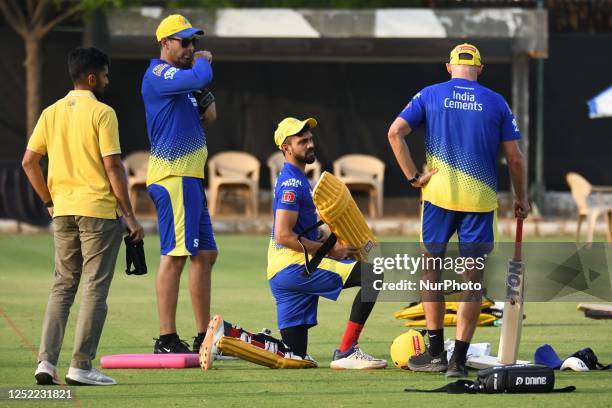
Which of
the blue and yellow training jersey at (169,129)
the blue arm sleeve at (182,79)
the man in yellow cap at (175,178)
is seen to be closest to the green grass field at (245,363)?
the man in yellow cap at (175,178)

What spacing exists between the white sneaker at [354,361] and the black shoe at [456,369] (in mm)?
580

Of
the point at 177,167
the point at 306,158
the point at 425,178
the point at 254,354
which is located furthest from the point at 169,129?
the point at 425,178

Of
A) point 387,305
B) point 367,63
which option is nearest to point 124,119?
point 367,63

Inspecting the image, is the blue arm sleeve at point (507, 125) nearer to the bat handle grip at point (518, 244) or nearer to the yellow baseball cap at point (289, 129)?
the bat handle grip at point (518, 244)

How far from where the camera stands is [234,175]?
2458 centimetres

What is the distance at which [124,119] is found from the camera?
25.3 meters

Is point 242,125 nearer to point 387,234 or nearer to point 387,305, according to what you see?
point 387,234

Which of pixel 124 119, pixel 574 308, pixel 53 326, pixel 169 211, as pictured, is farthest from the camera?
pixel 124 119

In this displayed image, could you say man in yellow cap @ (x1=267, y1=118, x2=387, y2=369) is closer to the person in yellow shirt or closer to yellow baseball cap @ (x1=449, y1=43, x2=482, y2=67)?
yellow baseball cap @ (x1=449, y1=43, x2=482, y2=67)

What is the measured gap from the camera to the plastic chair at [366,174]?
79.4 ft

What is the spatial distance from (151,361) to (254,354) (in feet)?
2.31

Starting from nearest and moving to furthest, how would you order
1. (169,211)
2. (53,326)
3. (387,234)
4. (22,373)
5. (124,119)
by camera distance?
(53,326)
(22,373)
(169,211)
(387,234)
(124,119)

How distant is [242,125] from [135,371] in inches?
647

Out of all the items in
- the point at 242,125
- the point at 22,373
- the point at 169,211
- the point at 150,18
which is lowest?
the point at 22,373
